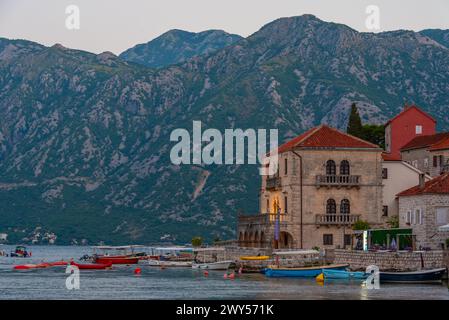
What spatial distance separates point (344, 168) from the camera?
355 feet

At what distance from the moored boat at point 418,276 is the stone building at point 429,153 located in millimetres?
37514

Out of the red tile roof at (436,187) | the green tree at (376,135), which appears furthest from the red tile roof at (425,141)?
the red tile roof at (436,187)

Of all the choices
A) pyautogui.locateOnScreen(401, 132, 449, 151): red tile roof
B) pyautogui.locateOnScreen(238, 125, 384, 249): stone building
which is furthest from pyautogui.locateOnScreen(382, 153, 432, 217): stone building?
pyautogui.locateOnScreen(401, 132, 449, 151): red tile roof

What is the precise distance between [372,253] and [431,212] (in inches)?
315

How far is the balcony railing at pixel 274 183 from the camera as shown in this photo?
111344 millimetres

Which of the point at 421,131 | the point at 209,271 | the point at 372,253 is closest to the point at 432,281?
the point at 372,253

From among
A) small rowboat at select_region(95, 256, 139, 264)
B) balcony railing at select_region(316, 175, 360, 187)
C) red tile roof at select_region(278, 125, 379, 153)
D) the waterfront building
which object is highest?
the waterfront building

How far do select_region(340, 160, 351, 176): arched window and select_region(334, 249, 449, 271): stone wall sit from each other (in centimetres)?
1643

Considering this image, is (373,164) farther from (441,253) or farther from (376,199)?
(441,253)

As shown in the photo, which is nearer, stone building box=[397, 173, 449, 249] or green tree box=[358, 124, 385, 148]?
stone building box=[397, 173, 449, 249]

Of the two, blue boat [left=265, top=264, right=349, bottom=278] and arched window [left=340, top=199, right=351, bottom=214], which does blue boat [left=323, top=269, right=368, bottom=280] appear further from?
arched window [left=340, top=199, right=351, bottom=214]

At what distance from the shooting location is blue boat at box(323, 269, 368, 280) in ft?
291

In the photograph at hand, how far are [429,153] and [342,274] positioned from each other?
36.2 m

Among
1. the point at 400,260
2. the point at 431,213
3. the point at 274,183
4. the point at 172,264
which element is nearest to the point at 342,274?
the point at 400,260
